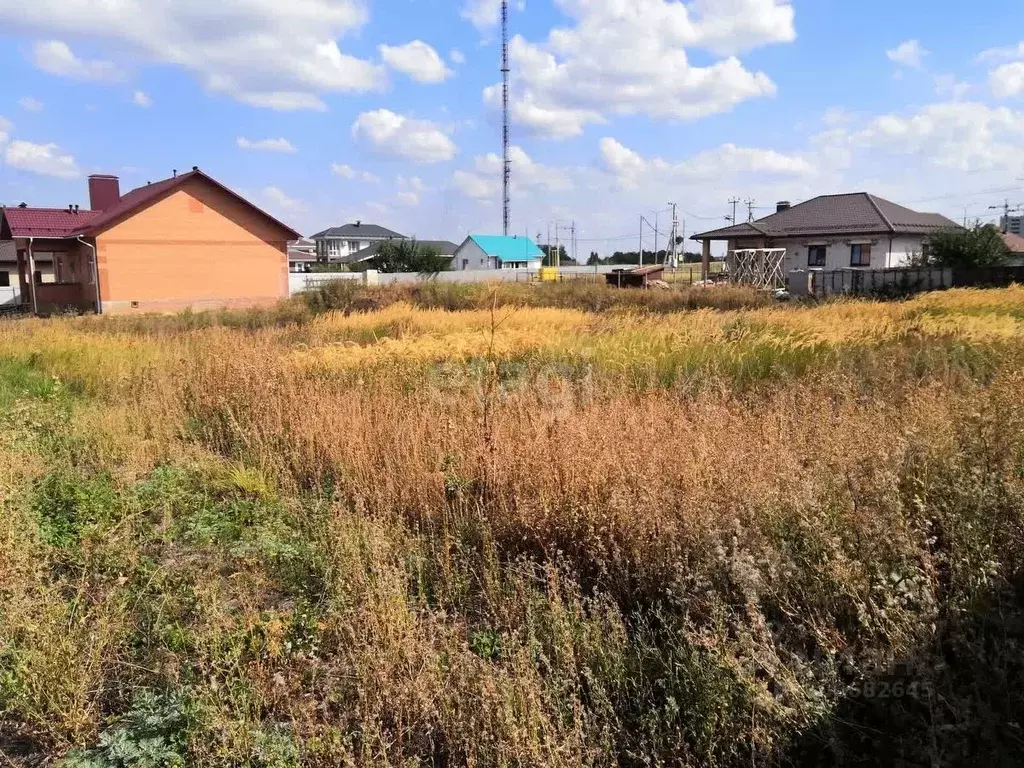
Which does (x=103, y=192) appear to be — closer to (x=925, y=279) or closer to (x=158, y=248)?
(x=158, y=248)

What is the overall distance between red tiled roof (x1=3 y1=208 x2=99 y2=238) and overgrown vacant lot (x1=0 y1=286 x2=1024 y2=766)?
91.7 feet

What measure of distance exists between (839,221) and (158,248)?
109ft

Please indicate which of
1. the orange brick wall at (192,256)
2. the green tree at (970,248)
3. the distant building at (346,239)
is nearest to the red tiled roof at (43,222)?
the orange brick wall at (192,256)

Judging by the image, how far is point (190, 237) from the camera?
29.0m

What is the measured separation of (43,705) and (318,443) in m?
2.69

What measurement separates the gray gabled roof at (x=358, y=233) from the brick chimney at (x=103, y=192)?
58535mm

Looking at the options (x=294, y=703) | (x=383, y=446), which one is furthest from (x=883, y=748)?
(x=383, y=446)

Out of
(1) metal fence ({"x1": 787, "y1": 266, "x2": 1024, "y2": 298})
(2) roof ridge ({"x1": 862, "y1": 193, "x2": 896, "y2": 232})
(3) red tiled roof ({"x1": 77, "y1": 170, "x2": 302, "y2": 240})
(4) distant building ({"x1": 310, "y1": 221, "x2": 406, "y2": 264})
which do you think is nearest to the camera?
(1) metal fence ({"x1": 787, "y1": 266, "x2": 1024, "y2": 298})

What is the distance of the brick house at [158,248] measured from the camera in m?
27.1

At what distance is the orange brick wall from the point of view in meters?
27.2

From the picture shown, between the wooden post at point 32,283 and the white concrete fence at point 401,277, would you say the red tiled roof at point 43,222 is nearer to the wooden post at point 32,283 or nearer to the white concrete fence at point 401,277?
the wooden post at point 32,283

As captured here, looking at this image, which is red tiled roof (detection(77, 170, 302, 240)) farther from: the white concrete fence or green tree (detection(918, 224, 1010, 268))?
green tree (detection(918, 224, 1010, 268))

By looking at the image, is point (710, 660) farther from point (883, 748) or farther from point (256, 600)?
point (256, 600)

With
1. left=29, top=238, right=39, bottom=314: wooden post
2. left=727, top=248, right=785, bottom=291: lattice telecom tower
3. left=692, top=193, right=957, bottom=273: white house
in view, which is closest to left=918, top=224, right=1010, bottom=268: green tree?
left=692, top=193, right=957, bottom=273: white house
